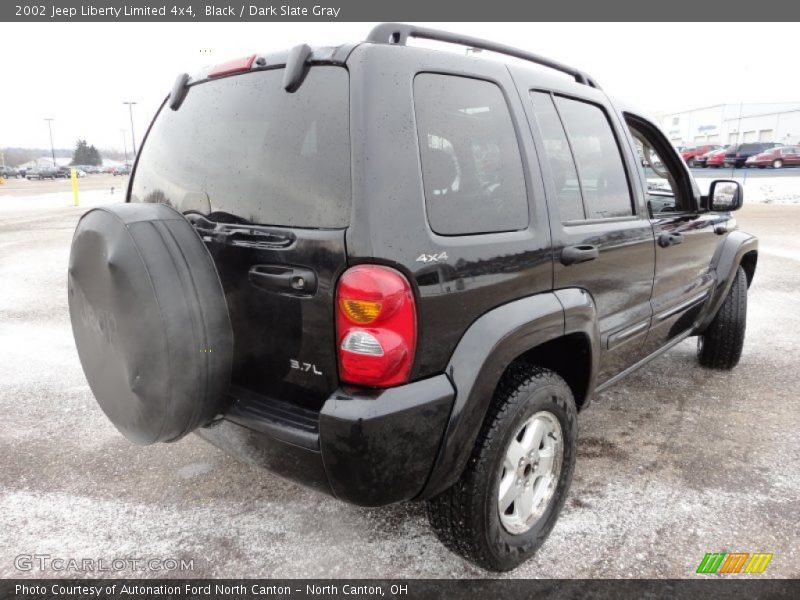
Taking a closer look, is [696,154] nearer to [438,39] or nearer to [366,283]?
[438,39]

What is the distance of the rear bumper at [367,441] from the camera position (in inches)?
65.2

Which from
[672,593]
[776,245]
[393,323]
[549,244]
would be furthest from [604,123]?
[776,245]

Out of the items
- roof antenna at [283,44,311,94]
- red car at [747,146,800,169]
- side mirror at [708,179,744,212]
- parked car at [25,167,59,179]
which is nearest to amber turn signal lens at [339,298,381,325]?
roof antenna at [283,44,311,94]

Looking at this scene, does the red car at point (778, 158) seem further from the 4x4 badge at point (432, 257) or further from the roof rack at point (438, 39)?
the 4x4 badge at point (432, 257)

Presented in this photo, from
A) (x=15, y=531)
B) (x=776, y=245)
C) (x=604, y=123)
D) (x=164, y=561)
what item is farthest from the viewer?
(x=776, y=245)

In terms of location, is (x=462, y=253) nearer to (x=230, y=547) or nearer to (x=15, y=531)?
(x=230, y=547)

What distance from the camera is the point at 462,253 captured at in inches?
71.7

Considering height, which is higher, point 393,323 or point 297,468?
point 393,323

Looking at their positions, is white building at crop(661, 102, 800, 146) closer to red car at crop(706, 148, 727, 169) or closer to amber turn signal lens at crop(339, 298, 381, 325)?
red car at crop(706, 148, 727, 169)

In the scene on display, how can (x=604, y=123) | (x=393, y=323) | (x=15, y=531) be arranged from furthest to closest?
(x=604, y=123)
(x=15, y=531)
(x=393, y=323)

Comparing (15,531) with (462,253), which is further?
(15,531)

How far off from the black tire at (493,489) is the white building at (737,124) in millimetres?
56555

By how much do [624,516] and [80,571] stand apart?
227cm

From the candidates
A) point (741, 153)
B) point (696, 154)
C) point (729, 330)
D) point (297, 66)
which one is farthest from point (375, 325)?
point (696, 154)
